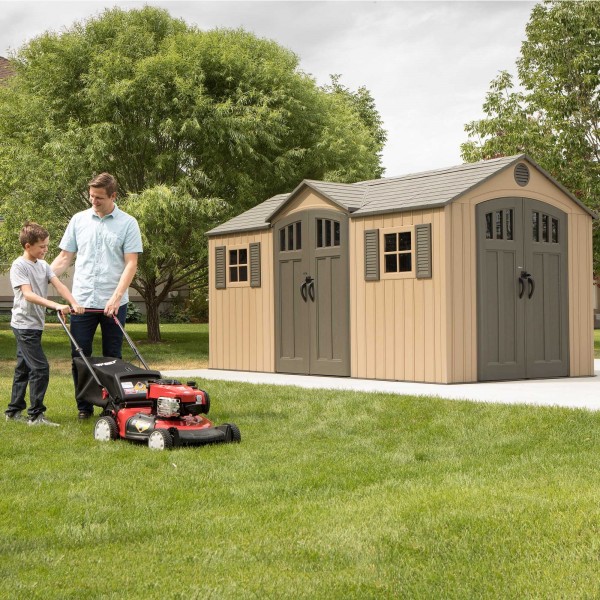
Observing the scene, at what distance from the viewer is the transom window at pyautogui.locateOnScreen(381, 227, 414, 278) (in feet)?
38.7

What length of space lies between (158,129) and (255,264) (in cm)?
623

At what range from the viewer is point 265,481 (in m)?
5.51

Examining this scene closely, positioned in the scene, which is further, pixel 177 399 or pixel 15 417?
pixel 15 417

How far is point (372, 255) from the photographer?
12219 millimetres

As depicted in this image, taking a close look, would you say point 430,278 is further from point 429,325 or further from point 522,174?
point 522,174

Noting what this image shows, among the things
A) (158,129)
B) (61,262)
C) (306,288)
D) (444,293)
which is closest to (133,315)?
(158,129)

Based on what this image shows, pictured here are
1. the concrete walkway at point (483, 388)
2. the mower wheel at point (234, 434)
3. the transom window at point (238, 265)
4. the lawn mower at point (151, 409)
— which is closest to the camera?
the lawn mower at point (151, 409)

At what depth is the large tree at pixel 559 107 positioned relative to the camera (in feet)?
69.2

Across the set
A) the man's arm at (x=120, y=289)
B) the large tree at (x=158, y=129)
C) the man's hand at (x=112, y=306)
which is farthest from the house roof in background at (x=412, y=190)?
the large tree at (x=158, y=129)

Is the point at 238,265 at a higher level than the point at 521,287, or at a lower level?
higher

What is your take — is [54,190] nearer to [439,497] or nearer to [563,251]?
[563,251]

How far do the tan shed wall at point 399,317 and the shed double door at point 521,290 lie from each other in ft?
1.91

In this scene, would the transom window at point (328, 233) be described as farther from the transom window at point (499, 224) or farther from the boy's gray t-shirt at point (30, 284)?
the boy's gray t-shirt at point (30, 284)

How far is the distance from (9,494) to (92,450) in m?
1.35
